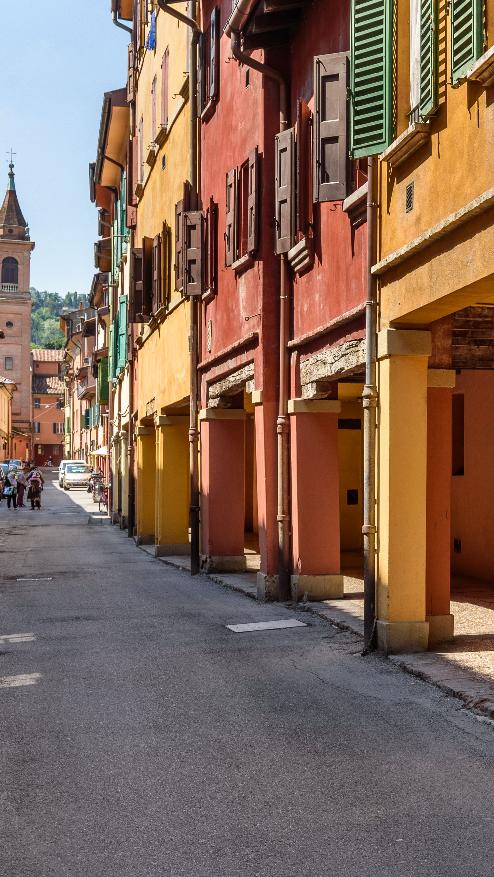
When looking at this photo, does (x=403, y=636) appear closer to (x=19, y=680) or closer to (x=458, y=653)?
(x=458, y=653)

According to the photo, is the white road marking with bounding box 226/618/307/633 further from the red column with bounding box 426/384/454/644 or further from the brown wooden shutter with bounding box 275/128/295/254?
the brown wooden shutter with bounding box 275/128/295/254

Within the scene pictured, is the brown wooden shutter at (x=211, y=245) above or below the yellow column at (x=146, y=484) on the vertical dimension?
above

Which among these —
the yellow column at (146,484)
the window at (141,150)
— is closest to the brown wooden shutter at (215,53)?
the window at (141,150)

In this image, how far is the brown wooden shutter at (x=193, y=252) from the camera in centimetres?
1831

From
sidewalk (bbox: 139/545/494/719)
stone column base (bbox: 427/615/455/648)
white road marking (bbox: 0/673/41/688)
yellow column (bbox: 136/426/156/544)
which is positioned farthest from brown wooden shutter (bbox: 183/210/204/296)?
white road marking (bbox: 0/673/41/688)

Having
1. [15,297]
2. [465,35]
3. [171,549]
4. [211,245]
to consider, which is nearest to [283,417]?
[211,245]

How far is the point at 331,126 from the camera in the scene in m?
10.7

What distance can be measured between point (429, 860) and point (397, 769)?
1431 millimetres

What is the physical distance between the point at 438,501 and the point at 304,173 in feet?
15.2

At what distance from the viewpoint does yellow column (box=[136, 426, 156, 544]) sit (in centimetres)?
2708

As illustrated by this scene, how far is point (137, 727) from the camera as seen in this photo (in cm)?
733

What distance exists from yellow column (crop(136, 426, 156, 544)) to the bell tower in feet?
294

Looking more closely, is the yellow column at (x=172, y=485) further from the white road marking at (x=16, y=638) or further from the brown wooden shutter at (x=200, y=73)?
the white road marking at (x=16, y=638)

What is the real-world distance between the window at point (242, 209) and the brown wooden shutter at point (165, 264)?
6.11 m
